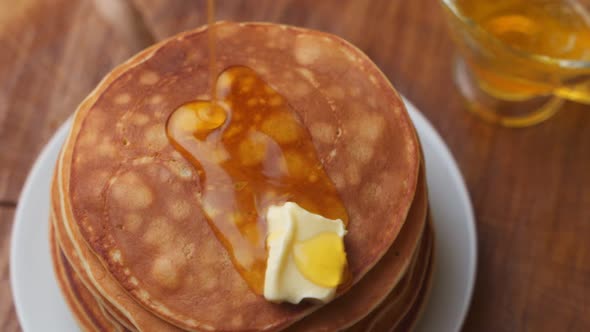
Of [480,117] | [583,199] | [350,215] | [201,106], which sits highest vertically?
[201,106]

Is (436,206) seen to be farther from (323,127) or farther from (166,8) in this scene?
(166,8)

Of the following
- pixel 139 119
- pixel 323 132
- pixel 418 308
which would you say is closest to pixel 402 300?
pixel 418 308

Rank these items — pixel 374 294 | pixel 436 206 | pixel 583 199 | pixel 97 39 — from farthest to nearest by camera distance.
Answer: pixel 97 39 → pixel 583 199 → pixel 436 206 → pixel 374 294

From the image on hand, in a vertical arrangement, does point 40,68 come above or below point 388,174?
above

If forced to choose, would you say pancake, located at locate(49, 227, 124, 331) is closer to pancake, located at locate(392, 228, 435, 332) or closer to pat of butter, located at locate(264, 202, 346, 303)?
pat of butter, located at locate(264, 202, 346, 303)

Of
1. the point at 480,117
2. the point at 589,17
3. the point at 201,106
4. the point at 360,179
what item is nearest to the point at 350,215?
the point at 360,179

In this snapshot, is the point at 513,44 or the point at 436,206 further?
the point at 513,44
